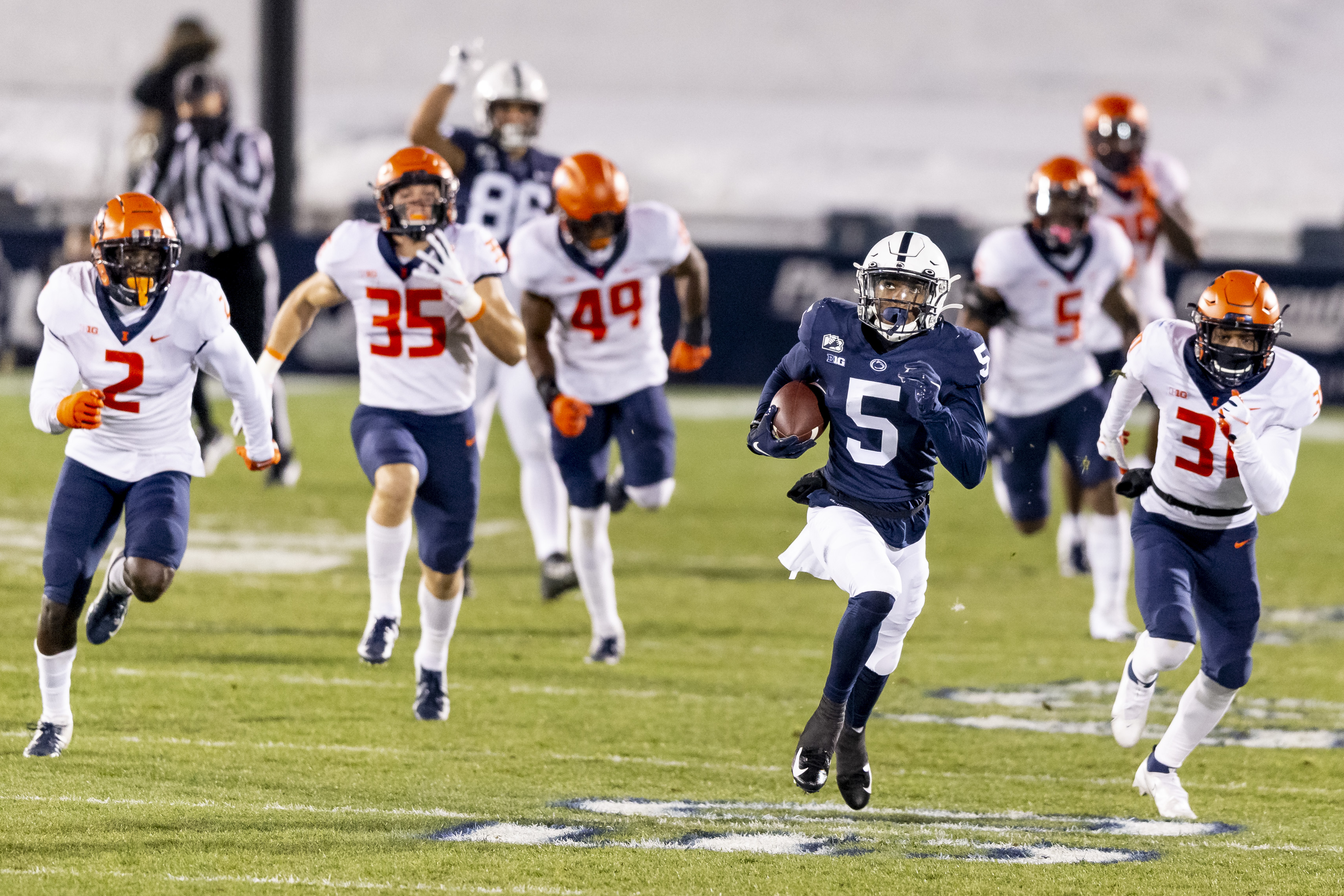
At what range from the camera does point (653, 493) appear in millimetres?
6945

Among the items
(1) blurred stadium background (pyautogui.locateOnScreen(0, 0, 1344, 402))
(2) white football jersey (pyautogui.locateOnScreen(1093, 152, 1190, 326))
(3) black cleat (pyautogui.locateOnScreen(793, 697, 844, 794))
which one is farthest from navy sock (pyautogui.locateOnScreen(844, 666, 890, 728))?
(1) blurred stadium background (pyautogui.locateOnScreen(0, 0, 1344, 402))

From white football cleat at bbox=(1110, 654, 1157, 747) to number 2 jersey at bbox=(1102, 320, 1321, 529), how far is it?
507 millimetres

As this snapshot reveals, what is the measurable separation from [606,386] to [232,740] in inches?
81.0

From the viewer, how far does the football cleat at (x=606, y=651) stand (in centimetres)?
696

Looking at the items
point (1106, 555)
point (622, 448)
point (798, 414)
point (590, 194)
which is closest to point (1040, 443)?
point (1106, 555)

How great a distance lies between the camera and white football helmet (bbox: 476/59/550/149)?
7926 millimetres

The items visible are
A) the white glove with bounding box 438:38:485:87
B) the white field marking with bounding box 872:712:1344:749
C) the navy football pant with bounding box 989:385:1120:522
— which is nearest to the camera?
the white field marking with bounding box 872:712:1344:749

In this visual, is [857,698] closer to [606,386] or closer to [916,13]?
[606,386]

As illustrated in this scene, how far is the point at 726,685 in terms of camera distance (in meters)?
6.73

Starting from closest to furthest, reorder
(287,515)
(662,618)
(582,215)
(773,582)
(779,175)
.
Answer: (582,215) → (662,618) → (773,582) → (287,515) → (779,175)

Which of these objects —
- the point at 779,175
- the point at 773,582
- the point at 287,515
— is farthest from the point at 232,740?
the point at 779,175

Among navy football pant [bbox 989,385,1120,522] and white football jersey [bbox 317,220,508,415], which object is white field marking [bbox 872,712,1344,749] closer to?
navy football pant [bbox 989,385,1120,522]

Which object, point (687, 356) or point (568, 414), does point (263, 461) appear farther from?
point (687, 356)

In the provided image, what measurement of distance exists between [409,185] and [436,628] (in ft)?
4.61
